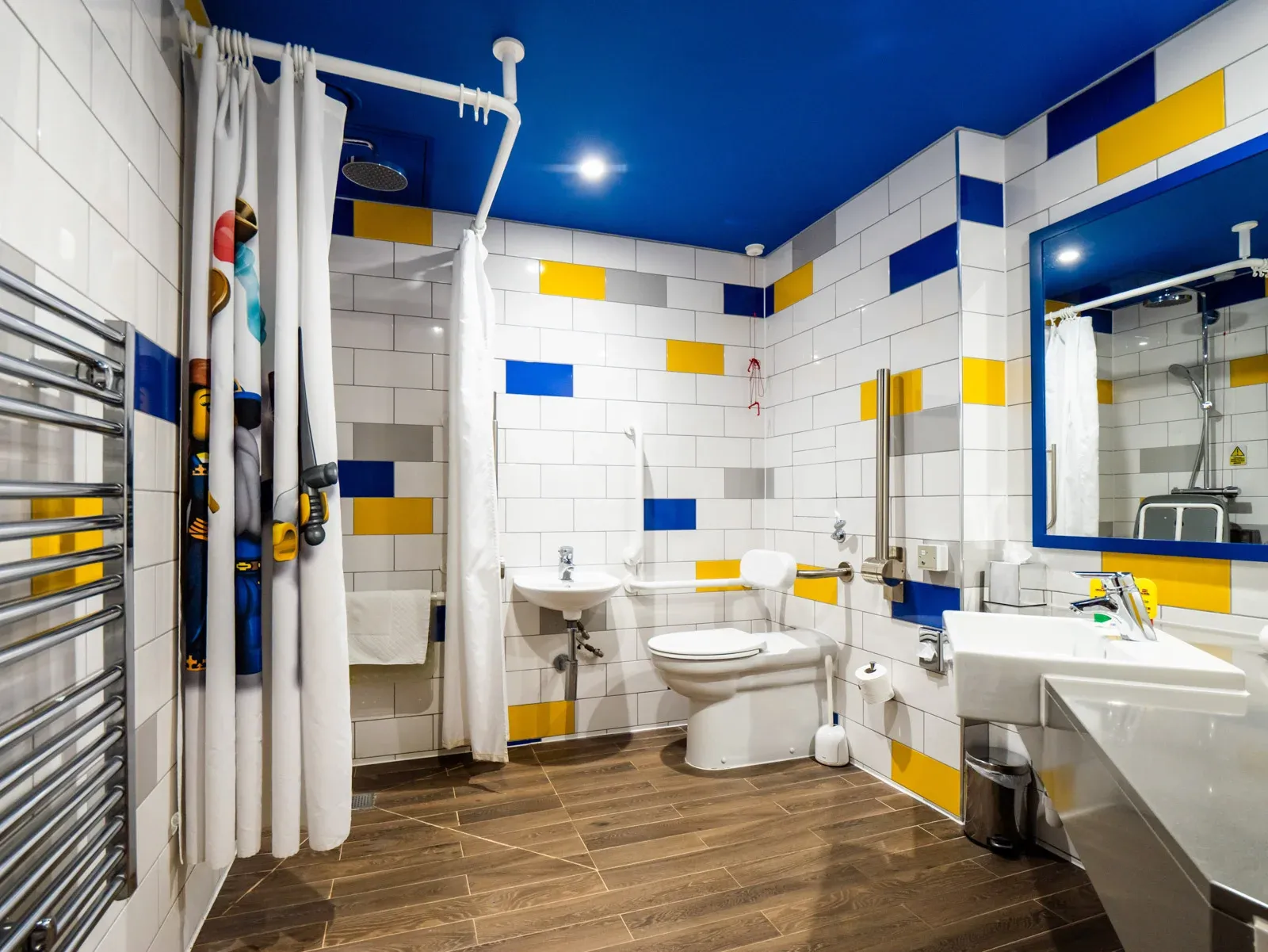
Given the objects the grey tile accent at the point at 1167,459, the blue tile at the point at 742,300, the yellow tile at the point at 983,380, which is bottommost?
the grey tile accent at the point at 1167,459

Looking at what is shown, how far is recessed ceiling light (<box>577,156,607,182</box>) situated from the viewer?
2.57m

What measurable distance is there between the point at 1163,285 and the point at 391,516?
2743 millimetres

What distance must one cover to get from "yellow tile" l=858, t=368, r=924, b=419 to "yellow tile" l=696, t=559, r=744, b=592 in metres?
1.01

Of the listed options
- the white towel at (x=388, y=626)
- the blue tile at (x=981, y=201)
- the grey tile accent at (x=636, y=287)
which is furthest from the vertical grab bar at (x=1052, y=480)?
the white towel at (x=388, y=626)

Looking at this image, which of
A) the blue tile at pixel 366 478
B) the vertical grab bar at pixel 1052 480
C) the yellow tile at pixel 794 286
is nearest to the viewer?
the vertical grab bar at pixel 1052 480

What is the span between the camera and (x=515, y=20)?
185 cm

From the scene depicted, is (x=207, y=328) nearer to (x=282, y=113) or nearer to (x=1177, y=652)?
(x=282, y=113)

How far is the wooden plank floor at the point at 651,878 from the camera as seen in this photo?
1720 mm

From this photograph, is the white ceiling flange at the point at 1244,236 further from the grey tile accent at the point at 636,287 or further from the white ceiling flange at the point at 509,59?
the grey tile accent at the point at 636,287

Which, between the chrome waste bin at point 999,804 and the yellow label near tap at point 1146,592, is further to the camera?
the chrome waste bin at point 999,804

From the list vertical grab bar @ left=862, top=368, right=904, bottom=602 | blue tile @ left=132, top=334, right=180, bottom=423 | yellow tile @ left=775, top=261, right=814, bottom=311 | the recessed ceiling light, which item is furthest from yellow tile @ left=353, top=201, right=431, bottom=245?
vertical grab bar @ left=862, top=368, right=904, bottom=602

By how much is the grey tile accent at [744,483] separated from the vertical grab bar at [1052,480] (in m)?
1.40

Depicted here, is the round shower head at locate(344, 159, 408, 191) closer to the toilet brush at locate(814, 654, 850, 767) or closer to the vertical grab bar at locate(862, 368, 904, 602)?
the vertical grab bar at locate(862, 368, 904, 602)

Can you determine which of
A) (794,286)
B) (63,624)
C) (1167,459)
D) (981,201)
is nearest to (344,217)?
(794,286)
